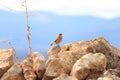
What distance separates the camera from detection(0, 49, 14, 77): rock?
14.3 metres

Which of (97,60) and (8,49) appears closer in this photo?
(97,60)

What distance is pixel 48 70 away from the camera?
13.3m

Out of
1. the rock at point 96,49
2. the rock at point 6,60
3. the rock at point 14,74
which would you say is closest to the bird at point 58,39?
the rock at point 96,49

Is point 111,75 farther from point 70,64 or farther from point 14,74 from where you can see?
point 14,74

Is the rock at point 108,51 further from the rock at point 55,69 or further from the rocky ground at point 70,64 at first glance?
the rock at point 55,69

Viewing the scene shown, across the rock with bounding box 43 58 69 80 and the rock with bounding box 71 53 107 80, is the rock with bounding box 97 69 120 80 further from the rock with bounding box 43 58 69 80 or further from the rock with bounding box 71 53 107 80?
the rock with bounding box 43 58 69 80

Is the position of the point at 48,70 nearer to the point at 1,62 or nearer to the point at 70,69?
the point at 70,69

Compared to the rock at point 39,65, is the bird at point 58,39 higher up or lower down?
higher up

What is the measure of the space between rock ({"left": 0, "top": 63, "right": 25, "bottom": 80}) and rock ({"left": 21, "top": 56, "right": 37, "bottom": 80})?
6.4 inches

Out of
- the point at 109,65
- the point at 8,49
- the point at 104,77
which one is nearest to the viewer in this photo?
the point at 104,77

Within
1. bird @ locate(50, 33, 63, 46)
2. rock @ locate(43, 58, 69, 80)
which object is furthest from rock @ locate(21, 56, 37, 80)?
bird @ locate(50, 33, 63, 46)

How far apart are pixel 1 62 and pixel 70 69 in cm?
247

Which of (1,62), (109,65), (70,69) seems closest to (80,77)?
(70,69)

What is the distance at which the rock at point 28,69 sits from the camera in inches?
544
